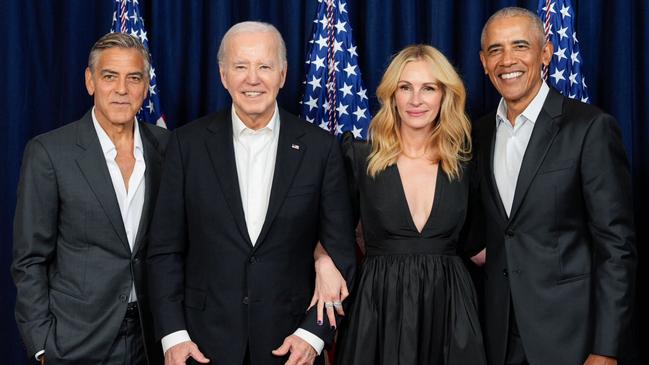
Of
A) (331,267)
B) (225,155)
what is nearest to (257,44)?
(225,155)

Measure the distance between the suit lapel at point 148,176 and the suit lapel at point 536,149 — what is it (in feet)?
4.18

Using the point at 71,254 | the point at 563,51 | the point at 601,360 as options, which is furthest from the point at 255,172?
the point at 563,51

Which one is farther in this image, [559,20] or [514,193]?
[559,20]

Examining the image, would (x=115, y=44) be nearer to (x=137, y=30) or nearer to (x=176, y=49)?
(x=137, y=30)

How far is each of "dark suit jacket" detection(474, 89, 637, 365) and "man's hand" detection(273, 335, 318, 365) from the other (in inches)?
26.5

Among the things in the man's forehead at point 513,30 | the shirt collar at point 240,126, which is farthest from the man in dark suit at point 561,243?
the shirt collar at point 240,126

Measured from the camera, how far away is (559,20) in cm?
350

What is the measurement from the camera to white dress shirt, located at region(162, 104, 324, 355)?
102 inches

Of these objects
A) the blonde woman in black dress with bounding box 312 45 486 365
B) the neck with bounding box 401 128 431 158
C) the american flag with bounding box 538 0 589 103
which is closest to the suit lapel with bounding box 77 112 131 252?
the blonde woman in black dress with bounding box 312 45 486 365

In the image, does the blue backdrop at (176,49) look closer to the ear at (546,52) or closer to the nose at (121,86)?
the ear at (546,52)

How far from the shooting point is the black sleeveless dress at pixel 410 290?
2695 mm

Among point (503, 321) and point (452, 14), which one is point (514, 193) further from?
point (452, 14)

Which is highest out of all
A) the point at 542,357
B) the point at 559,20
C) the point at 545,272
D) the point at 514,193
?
the point at 559,20

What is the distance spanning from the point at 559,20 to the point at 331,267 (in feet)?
5.42
